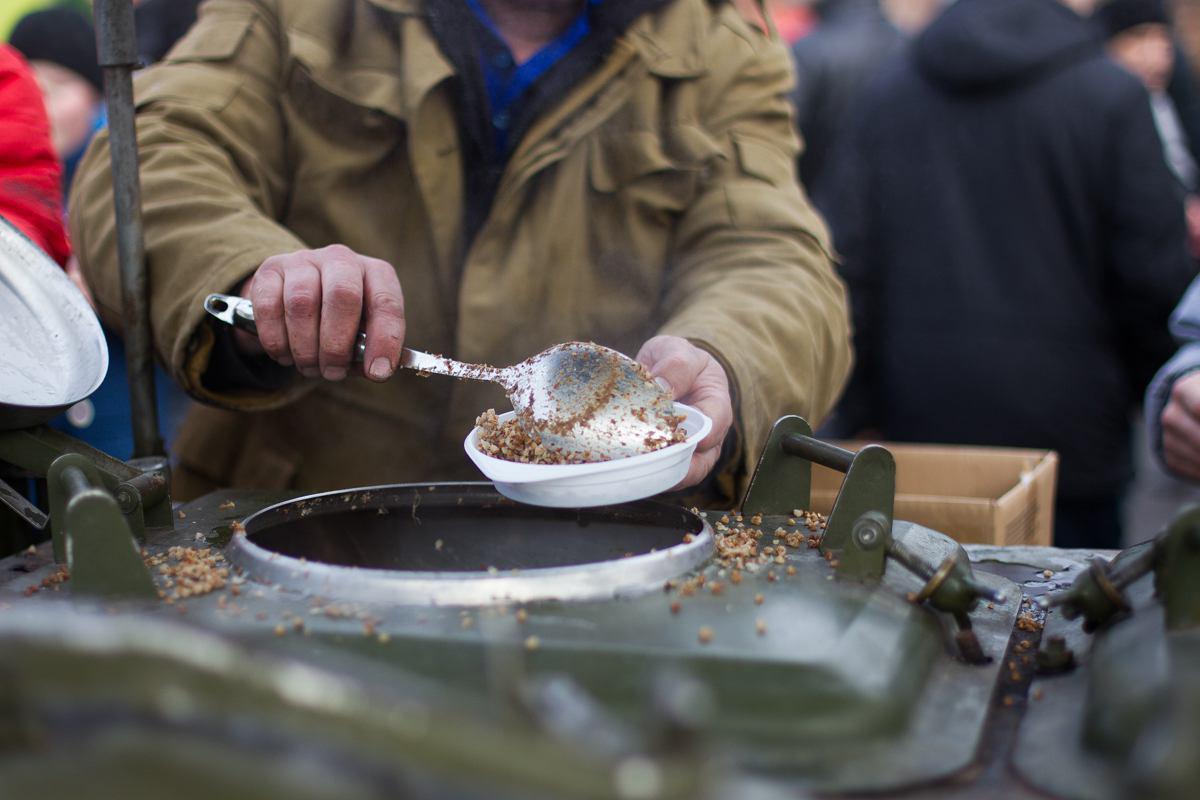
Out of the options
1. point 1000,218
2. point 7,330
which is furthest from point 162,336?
point 1000,218

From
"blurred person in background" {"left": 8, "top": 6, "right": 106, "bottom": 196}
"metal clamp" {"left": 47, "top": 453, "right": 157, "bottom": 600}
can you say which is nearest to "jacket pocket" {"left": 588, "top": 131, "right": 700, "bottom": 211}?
"metal clamp" {"left": 47, "top": 453, "right": 157, "bottom": 600}

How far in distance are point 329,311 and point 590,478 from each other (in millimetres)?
433

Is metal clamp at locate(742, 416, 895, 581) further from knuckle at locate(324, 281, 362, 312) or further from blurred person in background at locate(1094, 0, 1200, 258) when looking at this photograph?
blurred person in background at locate(1094, 0, 1200, 258)

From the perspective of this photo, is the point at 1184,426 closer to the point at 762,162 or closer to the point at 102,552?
the point at 762,162

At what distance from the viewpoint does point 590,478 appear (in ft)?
4.38

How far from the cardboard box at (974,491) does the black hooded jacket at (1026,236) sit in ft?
3.08

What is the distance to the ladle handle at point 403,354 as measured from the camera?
5.07 ft

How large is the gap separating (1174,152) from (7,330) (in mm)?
3818

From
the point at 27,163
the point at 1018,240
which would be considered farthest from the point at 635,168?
the point at 1018,240

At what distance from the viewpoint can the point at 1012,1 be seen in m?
3.21

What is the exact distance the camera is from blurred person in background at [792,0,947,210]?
14.8ft

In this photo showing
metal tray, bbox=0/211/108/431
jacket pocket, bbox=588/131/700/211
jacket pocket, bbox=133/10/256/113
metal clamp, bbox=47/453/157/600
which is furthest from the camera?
jacket pocket, bbox=588/131/700/211

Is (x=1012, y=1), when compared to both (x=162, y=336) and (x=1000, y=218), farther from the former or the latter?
(x=162, y=336)

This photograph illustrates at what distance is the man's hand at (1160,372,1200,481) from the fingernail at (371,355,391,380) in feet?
4.94
